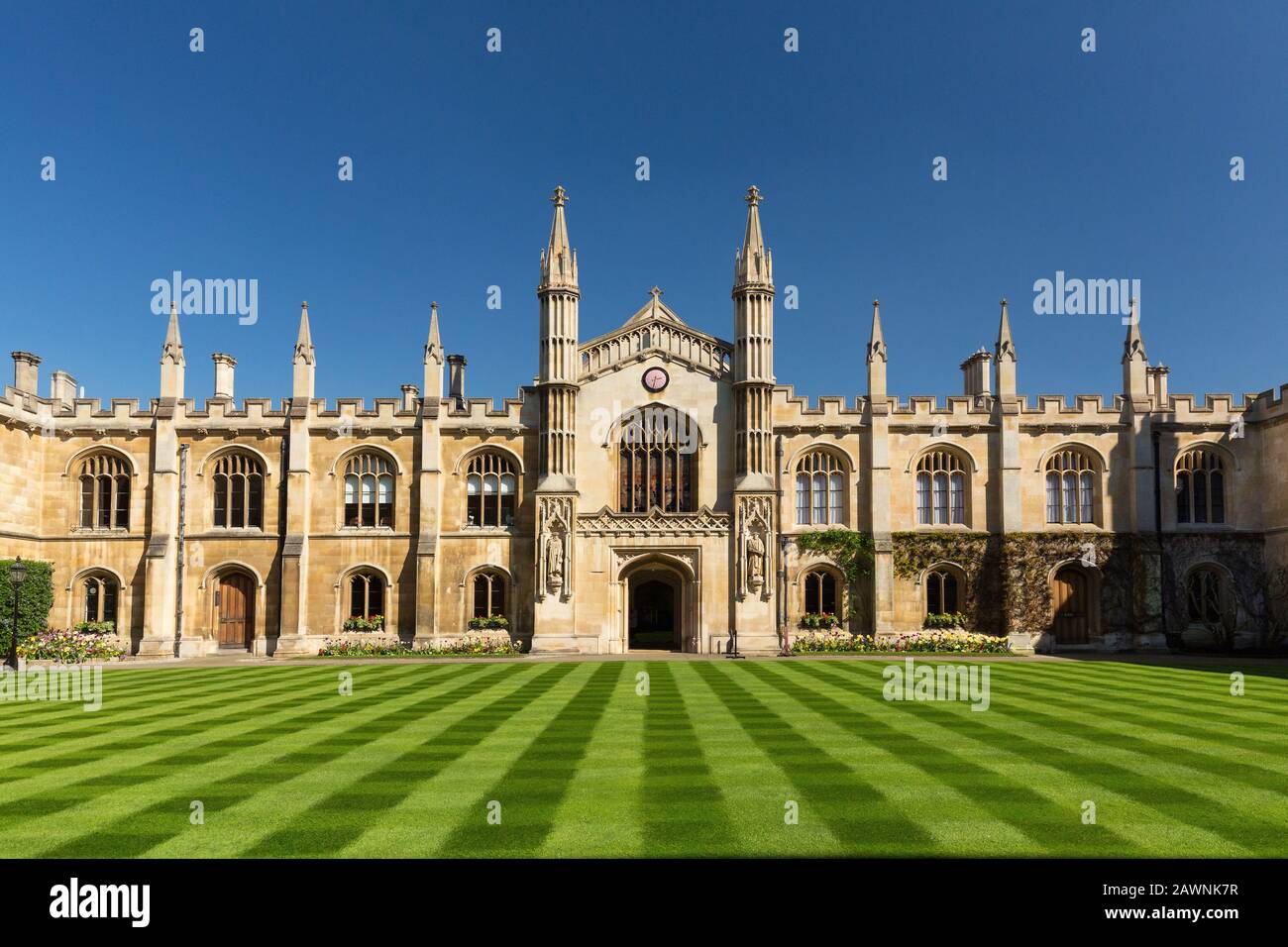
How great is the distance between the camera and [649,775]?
9.87 m

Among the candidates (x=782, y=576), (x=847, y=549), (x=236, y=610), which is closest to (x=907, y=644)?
(x=847, y=549)

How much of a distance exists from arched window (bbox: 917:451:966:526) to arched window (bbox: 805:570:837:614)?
4224 millimetres

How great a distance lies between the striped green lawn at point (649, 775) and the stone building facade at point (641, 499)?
16084 millimetres

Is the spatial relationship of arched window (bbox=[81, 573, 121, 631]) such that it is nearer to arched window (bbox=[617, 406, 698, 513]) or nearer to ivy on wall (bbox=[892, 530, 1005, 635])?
arched window (bbox=[617, 406, 698, 513])

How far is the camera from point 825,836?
7.51 meters

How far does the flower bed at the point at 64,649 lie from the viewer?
27.3 meters

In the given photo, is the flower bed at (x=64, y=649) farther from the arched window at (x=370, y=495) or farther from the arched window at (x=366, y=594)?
the arched window at (x=370, y=495)

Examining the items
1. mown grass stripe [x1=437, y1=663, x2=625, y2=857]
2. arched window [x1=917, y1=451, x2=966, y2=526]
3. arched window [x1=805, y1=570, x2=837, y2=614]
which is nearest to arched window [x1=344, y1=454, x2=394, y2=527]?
arched window [x1=805, y1=570, x2=837, y2=614]

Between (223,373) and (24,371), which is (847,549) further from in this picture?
(24,371)

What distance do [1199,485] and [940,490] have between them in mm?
9698

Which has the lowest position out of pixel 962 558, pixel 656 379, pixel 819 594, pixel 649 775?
pixel 649 775
